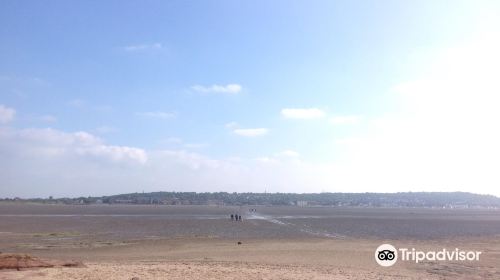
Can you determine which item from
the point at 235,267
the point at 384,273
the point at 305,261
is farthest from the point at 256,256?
the point at 384,273

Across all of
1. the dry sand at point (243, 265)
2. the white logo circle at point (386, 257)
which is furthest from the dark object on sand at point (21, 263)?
the white logo circle at point (386, 257)

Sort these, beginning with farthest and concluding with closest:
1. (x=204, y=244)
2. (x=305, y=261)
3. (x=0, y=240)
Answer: (x=0, y=240) → (x=204, y=244) → (x=305, y=261)

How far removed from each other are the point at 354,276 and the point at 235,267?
4.26 meters

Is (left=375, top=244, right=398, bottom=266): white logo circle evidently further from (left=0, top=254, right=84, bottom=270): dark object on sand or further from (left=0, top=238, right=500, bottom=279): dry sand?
(left=0, top=254, right=84, bottom=270): dark object on sand

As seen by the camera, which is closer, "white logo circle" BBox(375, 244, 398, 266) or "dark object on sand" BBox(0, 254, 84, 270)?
"dark object on sand" BBox(0, 254, 84, 270)

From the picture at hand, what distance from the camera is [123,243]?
31.3 meters

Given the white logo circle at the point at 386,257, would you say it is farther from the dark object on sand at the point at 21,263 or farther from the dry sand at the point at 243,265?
the dark object on sand at the point at 21,263

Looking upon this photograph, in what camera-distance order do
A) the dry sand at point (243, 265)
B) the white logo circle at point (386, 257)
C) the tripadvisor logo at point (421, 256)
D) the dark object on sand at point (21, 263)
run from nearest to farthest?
the dark object on sand at point (21, 263) → the dry sand at point (243, 265) → the white logo circle at point (386, 257) → the tripadvisor logo at point (421, 256)

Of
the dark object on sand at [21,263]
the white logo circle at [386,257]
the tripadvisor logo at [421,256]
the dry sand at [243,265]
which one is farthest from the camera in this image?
the tripadvisor logo at [421,256]

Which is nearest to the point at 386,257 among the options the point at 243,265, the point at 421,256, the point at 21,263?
the point at 421,256

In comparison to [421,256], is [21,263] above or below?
above

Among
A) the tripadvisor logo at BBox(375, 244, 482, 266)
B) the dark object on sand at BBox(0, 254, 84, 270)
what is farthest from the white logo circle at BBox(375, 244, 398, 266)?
the dark object on sand at BBox(0, 254, 84, 270)

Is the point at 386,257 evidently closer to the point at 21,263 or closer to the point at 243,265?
the point at 243,265

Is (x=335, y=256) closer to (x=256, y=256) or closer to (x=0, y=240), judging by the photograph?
(x=256, y=256)
